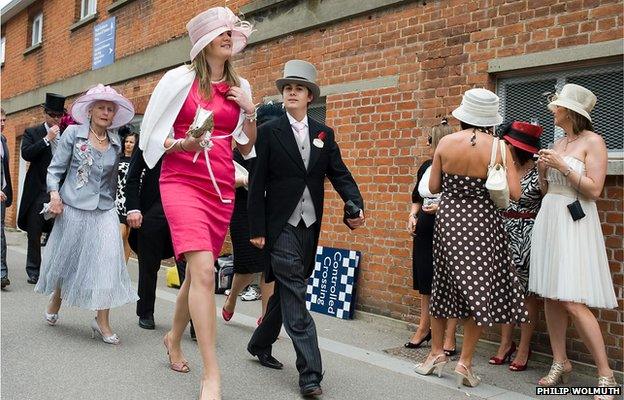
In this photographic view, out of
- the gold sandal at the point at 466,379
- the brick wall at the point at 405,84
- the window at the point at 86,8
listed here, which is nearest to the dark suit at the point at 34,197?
the brick wall at the point at 405,84

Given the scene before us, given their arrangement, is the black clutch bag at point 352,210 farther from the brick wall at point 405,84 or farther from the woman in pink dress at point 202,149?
the brick wall at point 405,84

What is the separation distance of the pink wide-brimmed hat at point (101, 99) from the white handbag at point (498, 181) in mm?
3077

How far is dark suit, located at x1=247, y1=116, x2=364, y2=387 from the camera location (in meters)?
4.18

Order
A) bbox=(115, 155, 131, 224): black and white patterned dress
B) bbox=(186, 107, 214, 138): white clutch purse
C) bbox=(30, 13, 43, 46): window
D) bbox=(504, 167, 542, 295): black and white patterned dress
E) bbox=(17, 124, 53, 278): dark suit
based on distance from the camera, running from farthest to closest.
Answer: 1. bbox=(30, 13, 43, 46): window
2. bbox=(17, 124, 53, 278): dark suit
3. bbox=(115, 155, 131, 224): black and white patterned dress
4. bbox=(504, 167, 542, 295): black and white patterned dress
5. bbox=(186, 107, 214, 138): white clutch purse

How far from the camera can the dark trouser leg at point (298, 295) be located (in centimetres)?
406

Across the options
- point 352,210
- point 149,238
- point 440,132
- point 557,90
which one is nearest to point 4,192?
point 149,238

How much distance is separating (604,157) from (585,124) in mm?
326

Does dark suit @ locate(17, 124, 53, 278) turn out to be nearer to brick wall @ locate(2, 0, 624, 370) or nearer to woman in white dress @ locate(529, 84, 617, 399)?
brick wall @ locate(2, 0, 624, 370)

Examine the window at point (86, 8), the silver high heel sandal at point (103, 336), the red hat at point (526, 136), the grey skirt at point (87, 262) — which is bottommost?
the silver high heel sandal at point (103, 336)

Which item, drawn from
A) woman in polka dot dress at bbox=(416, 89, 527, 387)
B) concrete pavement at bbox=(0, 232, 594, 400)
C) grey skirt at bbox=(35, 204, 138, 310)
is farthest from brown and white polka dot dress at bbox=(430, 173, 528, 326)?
grey skirt at bbox=(35, 204, 138, 310)

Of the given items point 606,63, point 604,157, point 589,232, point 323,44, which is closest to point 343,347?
point 589,232

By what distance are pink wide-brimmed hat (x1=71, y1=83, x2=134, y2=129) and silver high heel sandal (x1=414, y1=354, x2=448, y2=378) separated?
322cm

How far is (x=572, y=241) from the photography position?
4398mm

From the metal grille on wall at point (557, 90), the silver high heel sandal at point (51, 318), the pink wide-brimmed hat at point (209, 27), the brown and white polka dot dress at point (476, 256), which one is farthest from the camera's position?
the silver high heel sandal at point (51, 318)
